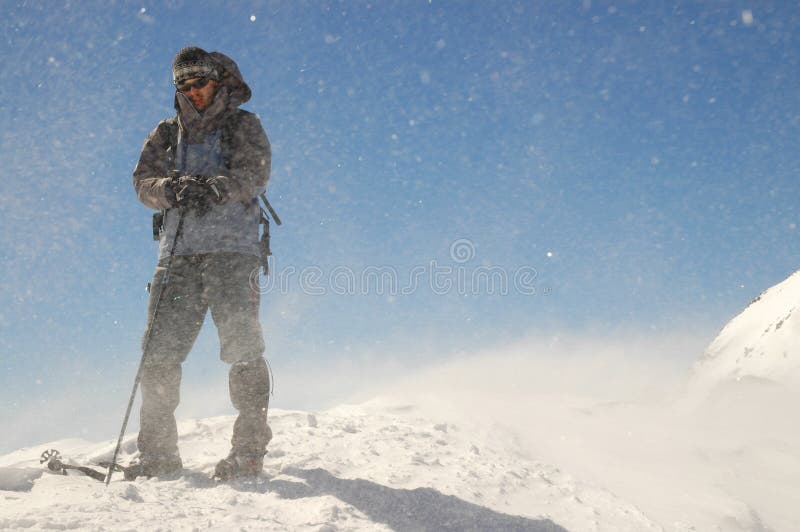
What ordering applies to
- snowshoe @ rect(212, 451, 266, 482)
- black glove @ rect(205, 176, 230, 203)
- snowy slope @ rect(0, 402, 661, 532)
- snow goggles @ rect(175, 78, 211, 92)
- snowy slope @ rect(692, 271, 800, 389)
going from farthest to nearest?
snowy slope @ rect(692, 271, 800, 389)
snow goggles @ rect(175, 78, 211, 92)
black glove @ rect(205, 176, 230, 203)
snowshoe @ rect(212, 451, 266, 482)
snowy slope @ rect(0, 402, 661, 532)

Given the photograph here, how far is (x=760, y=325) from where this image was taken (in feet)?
48.6

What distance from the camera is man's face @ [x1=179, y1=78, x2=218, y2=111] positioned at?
11.2 ft

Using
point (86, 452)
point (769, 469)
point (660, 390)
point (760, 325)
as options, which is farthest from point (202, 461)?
point (660, 390)

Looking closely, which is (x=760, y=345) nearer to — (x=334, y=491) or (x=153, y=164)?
(x=334, y=491)

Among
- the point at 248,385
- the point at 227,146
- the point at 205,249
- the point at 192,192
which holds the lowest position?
the point at 248,385

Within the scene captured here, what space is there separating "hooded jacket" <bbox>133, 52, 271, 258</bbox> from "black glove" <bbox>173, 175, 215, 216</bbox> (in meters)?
0.09

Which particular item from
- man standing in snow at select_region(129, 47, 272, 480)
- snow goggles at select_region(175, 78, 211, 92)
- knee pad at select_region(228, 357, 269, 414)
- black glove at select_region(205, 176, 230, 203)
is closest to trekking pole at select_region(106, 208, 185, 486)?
man standing in snow at select_region(129, 47, 272, 480)

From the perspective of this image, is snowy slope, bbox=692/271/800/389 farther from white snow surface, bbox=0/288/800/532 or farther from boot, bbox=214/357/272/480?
boot, bbox=214/357/272/480

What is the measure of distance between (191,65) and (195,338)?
5.69ft

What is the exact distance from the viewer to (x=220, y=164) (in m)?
3.46

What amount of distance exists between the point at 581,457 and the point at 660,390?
12.9 metres

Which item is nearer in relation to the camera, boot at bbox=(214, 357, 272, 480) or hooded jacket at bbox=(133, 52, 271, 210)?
boot at bbox=(214, 357, 272, 480)

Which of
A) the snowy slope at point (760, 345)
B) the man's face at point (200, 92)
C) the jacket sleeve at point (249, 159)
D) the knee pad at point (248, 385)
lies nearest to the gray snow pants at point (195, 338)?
the knee pad at point (248, 385)

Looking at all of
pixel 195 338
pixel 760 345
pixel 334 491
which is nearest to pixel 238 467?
pixel 334 491
